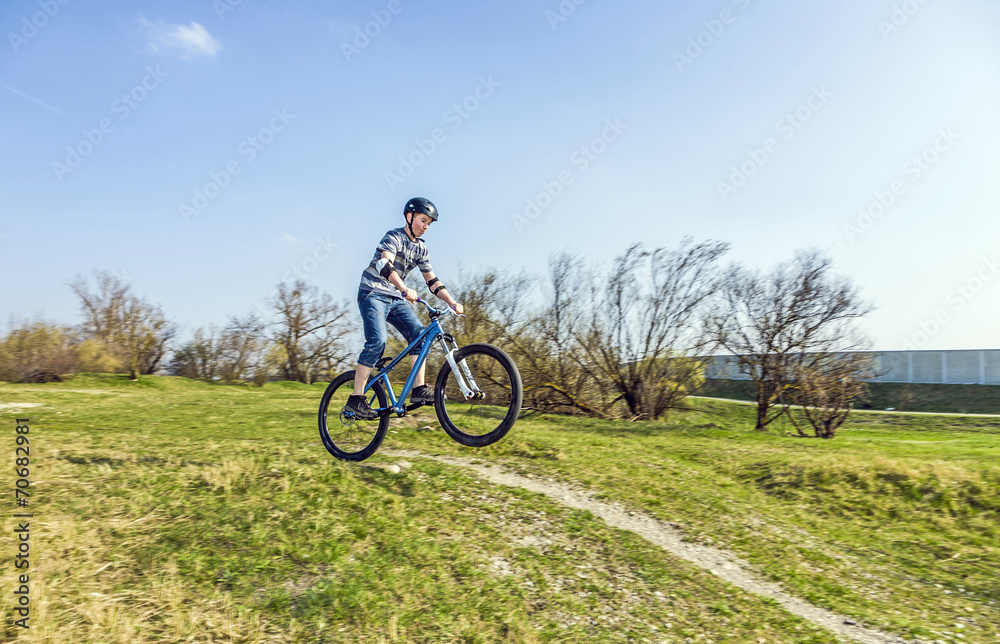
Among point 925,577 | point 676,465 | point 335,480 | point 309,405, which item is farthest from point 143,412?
point 925,577

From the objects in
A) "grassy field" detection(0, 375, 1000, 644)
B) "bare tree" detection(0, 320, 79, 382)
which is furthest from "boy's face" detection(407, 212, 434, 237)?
"bare tree" detection(0, 320, 79, 382)

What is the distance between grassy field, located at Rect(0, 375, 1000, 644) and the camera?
441 cm

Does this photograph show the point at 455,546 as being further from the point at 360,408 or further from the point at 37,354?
the point at 37,354

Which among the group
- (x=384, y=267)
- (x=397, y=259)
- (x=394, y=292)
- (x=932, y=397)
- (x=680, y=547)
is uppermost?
(x=397, y=259)

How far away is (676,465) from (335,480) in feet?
21.2

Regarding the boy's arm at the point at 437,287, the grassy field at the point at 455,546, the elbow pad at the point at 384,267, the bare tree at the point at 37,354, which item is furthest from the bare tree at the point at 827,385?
the bare tree at the point at 37,354

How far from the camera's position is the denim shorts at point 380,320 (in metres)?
5.88

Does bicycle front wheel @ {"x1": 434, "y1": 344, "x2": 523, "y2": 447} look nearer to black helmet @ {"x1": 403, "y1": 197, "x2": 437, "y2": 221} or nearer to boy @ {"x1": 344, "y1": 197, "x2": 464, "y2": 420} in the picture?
boy @ {"x1": 344, "y1": 197, "x2": 464, "y2": 420}

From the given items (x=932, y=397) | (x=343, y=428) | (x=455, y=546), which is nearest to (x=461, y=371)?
(x=455, y=546)

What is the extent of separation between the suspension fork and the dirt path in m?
3.03

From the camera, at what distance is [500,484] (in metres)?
7.76

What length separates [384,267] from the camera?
222 inches

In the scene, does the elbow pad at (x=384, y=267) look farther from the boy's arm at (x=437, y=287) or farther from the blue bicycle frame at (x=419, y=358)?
the boy's arm at (x=437, y=287)

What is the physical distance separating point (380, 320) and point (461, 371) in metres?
1.16
